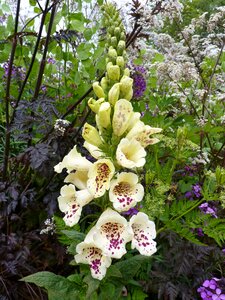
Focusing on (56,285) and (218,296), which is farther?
(218,296)

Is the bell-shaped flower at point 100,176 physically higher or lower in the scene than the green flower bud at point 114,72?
lower

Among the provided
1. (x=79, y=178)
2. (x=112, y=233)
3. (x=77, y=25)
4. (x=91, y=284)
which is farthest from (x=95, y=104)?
(x=77, y=25)

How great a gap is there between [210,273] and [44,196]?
0.89 m

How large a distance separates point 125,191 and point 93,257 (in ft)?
0.82

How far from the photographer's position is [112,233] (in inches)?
55.9

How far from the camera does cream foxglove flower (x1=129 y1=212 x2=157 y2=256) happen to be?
55.5 inches

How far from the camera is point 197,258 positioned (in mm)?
1877

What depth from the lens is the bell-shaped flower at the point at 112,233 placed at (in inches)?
54.2

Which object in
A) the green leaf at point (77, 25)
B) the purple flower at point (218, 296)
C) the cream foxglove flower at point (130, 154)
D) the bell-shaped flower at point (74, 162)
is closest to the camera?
the cream foxglove flower at point (130, 154)

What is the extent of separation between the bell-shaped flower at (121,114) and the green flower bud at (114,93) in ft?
0.10

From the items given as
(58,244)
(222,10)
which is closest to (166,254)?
(58,244)

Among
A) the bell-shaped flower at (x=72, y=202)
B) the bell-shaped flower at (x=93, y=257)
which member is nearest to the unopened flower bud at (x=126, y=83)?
the bell-shaped flower at (x=72, y=202)

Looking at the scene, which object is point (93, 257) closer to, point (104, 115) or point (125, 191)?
point (125, 191)

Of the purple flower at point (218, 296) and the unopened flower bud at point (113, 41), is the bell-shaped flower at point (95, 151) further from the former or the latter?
the purple flower at point (218, 296)
